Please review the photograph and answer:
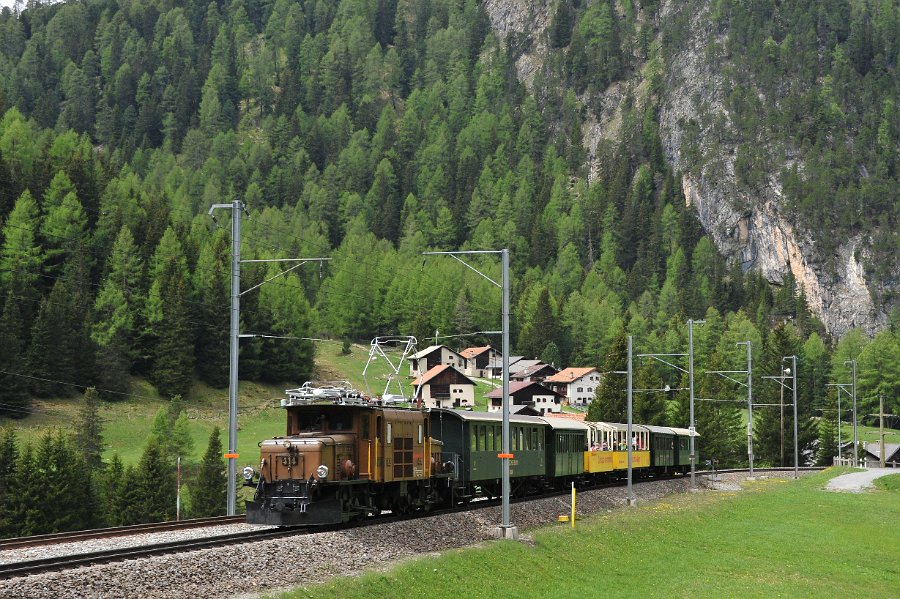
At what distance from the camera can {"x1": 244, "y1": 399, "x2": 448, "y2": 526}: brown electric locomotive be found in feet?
99.9

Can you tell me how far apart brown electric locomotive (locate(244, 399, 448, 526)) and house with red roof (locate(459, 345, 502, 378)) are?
13676 cm

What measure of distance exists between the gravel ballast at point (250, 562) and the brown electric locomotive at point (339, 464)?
1.41m

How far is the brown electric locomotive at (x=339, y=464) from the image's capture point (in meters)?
30.5

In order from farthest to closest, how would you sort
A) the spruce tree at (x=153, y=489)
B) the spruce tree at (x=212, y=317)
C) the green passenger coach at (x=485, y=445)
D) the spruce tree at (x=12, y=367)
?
the spruce tree at (x=212, y=317)
the spruce tree at (x=12, y=367)
the spruce tree at (x=153, y=489)
the green passenger coach at (x=485, y=445)

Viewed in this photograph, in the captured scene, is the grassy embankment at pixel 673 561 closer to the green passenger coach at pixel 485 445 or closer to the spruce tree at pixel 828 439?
the green passenger coach at pixel 485 445

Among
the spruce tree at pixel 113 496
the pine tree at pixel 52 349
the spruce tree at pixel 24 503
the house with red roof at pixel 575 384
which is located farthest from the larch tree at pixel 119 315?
the house with red roof at pixel 575 384

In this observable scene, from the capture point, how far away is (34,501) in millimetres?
65625

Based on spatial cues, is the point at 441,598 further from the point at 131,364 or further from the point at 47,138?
the point at 47,138

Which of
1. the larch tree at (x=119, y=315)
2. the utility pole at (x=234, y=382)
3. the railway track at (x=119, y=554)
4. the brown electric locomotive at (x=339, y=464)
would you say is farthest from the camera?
the larch tree at (x=119, y=315)

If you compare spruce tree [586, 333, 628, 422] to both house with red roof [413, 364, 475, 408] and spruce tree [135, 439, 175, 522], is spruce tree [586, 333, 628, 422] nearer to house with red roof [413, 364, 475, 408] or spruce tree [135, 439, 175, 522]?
house with red roof [413, 364, 475, 408]

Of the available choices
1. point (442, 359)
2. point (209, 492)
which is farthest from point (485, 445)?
point (442, 359)

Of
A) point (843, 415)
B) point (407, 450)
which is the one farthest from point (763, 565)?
point (843, 415)

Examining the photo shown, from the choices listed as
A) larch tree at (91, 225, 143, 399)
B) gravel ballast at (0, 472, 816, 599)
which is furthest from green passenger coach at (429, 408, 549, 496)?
larch tree at (91, 225, 143, 399)

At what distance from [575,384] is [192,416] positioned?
249 ft
